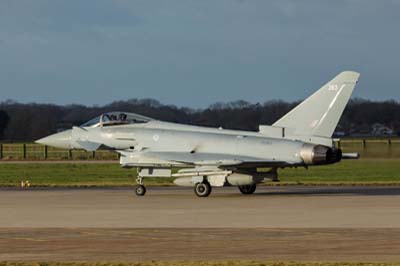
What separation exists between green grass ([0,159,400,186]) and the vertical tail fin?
10.3 metres

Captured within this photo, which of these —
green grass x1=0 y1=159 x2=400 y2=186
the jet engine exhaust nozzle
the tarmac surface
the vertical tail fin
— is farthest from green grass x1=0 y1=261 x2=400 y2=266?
green grass x1=0 y1=159 x2=400 y2=186

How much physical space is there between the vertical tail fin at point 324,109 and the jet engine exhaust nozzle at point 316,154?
2.99 feet

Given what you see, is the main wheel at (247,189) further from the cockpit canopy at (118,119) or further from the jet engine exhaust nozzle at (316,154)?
the cockpit canopy at (118,119)

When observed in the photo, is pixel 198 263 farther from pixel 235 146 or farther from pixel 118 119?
pixel 118 119

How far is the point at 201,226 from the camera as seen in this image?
23.4 metres

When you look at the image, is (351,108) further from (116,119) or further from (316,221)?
(316,221)

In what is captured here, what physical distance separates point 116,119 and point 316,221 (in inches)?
536

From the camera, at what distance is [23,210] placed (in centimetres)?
2875

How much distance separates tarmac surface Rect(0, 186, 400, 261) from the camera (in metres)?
18.2

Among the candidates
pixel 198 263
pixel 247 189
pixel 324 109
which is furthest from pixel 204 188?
pixel 198 263

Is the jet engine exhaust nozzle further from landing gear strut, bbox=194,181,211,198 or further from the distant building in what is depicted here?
the distant building

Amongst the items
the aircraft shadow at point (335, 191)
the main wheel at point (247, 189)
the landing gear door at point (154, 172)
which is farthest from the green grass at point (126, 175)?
the landing gear door at point (154, 172)

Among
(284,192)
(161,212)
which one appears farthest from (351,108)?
(161,212)

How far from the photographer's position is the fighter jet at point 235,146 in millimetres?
33250
